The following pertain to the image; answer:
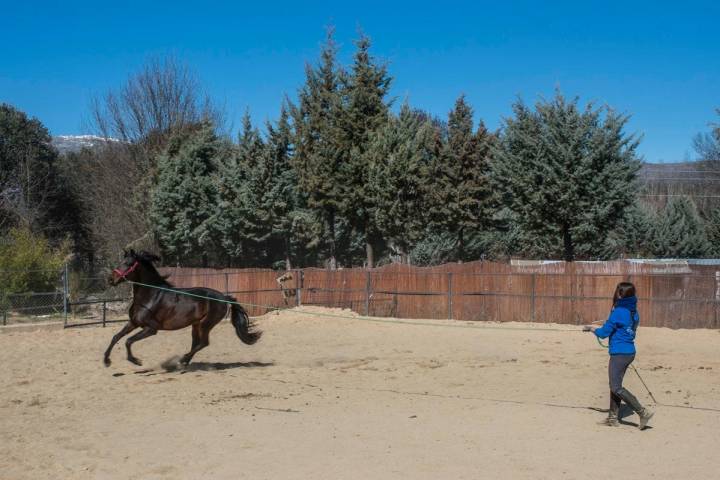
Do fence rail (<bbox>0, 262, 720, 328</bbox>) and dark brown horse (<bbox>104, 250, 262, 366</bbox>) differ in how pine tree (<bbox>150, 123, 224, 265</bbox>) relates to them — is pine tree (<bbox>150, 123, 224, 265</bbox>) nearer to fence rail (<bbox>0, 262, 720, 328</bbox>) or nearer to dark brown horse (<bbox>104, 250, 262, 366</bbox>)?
fence rail (<bbox>0, 262, 720, 328</bbox>)

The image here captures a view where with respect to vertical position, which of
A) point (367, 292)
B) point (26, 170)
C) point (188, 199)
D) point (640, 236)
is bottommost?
point (367, 292)

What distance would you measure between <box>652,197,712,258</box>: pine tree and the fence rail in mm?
21316

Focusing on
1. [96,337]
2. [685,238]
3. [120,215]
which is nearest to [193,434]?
[96,337]

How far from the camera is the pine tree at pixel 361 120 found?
1184 inches

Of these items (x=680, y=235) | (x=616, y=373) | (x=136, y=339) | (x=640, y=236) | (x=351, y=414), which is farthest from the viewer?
(x=640, y=236)

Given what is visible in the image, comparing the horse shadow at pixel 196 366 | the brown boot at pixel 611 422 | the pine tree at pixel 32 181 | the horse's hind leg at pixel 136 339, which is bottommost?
the horse shadow at pixel 196 366

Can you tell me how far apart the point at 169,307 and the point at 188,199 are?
80.2 ft

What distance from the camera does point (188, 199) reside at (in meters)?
37.1

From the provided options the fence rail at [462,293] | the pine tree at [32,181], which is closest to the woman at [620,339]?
the fence rail at [462,293]

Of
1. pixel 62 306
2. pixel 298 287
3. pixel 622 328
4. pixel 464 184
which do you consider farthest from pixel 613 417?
pixel 464 184

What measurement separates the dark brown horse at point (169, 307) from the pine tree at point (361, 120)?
1657cm

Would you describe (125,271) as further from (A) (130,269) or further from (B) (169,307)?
(B) (169,307)

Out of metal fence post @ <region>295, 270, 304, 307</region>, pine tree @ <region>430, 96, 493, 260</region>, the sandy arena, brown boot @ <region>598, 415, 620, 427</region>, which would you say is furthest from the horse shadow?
pine tree @ <region>430, 96, 493, 260</region>

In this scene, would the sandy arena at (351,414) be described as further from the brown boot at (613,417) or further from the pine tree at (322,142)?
the pine tree at (322,142)
